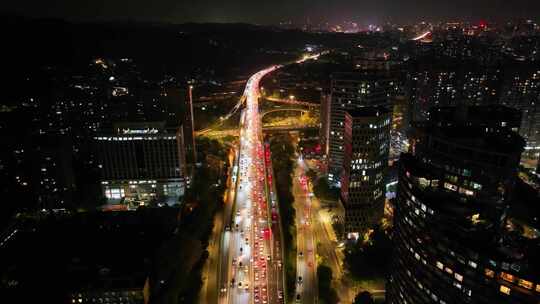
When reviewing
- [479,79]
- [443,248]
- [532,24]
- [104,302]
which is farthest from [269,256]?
[532,24]

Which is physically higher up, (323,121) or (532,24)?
(532,24)

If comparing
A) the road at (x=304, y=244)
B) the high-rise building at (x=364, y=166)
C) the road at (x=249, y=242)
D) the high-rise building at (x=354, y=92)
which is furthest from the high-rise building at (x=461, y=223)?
the high-rise building at (x=354, y=92)

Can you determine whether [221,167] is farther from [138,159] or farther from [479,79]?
[479,79]

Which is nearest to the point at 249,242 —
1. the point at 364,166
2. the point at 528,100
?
the point at 364,166

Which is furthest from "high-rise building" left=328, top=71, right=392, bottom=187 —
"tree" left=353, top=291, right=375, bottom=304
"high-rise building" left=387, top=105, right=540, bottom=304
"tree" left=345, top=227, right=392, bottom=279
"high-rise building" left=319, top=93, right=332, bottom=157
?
"high-rise building" left=387, top=105, right=540, bottom=304

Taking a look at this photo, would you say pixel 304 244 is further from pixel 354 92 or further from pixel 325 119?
pixel 325 119
